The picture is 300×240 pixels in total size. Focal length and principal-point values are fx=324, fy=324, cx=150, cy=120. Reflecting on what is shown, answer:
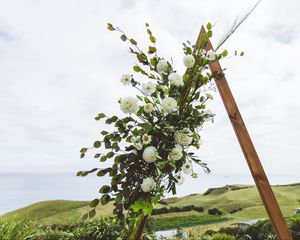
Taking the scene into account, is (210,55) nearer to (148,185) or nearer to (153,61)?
(153,61)

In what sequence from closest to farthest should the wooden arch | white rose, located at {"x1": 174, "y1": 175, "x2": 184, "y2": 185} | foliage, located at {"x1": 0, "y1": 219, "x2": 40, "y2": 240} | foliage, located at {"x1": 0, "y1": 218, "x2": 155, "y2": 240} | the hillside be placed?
the wooden arch < white rose, located at {"x1": 174, "y1": 175, "x2": 184, "y2": 185} < foliage, located at {"x1": 0, "y1": 219, "x2": 40, "y2": 240} < foliage, located at {"x1": 0, "y1": 218, "x2": 155, "y2": 240} < the hillside

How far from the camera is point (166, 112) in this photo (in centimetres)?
223

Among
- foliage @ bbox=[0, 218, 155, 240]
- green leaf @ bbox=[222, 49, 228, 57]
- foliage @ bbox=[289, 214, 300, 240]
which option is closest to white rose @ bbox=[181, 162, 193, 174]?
green leaf @ bbox=[222, 49, 228, 57]

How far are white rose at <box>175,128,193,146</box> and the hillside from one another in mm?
9069

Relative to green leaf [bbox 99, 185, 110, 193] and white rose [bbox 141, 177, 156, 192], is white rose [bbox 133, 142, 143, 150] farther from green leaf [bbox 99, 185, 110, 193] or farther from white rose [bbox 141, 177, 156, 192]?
green leaf [bbox 99, 185, 110, 193]

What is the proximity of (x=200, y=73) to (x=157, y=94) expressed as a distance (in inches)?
14.0

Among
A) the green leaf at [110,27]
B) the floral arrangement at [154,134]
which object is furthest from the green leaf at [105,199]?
the green leaf at [110,27]

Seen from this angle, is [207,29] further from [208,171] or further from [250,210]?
[250,210]

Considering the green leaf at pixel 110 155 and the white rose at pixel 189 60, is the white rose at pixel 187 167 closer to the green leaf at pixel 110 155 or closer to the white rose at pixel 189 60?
the green leaf at pixel 110 155

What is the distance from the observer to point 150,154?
2.09 m

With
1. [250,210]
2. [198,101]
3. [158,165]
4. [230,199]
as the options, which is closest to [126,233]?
[158,165]

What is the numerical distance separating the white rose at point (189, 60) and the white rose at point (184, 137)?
479 mm

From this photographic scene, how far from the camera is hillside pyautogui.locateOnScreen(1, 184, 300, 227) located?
39.1 ft

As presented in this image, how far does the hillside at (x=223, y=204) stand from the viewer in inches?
470
